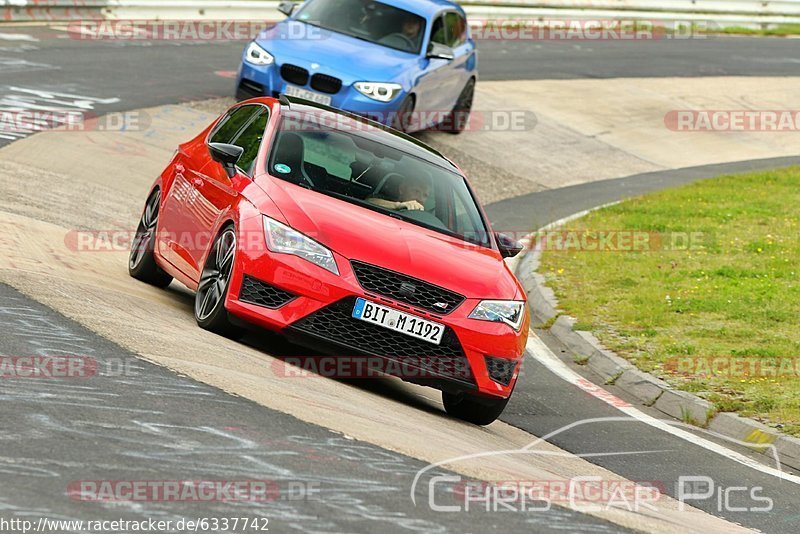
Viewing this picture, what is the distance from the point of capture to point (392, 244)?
8.66m

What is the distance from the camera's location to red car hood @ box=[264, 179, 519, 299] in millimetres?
8484

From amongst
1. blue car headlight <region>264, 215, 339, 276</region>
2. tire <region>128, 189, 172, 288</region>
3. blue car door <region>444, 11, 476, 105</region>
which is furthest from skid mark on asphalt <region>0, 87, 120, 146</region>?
blue car headlight <region>264, 215, 339, 276</region>

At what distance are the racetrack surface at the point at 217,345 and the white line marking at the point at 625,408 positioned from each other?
0.40ft

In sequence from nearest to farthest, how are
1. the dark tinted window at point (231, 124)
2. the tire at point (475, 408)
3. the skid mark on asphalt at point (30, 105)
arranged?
1. the tire at point (475, 408)
2. the dark tinted window at point (231, 124)
3. the skid mark on asphalt at point (30, 105)

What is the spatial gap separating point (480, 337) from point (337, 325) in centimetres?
91

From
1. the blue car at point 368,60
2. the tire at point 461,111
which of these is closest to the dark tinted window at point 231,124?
the blue car at point 368,60

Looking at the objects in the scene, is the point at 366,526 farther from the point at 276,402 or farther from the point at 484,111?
the point at 484,111

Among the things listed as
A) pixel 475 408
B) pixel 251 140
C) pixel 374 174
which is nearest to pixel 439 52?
pixel 251 140

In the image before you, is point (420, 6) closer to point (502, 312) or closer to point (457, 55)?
point (457, 55)

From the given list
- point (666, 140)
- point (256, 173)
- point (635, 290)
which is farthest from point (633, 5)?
point (256, 173)

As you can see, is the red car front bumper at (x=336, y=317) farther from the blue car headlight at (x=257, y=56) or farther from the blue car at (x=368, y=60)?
the blue car headlight at (x=257, y=56)

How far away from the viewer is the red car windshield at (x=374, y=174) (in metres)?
9.52

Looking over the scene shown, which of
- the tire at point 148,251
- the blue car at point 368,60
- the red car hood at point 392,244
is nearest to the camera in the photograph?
the red car hood at point 392,244

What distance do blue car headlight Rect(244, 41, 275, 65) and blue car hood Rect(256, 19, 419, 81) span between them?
2.6 inches
